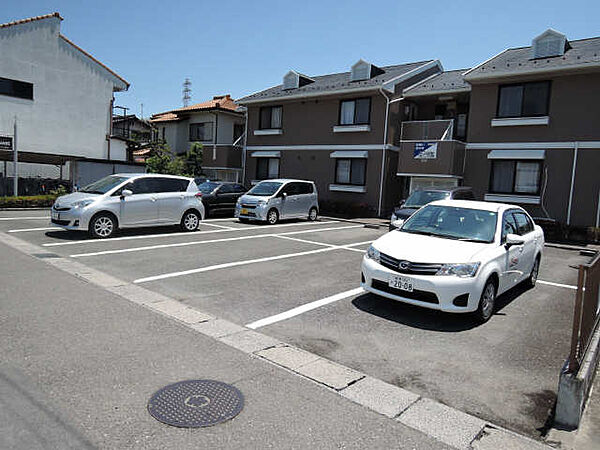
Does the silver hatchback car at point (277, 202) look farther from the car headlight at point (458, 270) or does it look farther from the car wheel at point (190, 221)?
the car headlight at point (458, 270)

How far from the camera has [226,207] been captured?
17.4 metres

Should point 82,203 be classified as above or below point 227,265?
above

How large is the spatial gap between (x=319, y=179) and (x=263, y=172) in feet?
13.5

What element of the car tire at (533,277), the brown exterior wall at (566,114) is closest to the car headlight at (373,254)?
the car tire at (533,277)

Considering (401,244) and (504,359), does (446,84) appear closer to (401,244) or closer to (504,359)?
(401,244)

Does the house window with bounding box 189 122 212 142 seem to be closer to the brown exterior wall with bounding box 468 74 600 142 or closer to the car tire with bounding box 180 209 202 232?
the car tire with bounding box 180 209 202 232

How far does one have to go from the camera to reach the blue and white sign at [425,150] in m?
17.1

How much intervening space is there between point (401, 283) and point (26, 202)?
666 inches

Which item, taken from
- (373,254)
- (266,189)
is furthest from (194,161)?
(373,254)

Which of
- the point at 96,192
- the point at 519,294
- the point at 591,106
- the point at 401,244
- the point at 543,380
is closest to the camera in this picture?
the point at 543,380

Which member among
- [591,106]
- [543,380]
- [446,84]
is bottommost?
[543,380]

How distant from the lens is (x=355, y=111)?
20.7 metres

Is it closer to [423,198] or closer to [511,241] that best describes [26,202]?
[423,198]

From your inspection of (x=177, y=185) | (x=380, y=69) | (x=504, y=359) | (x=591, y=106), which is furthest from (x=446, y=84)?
(x=504, y=359)
